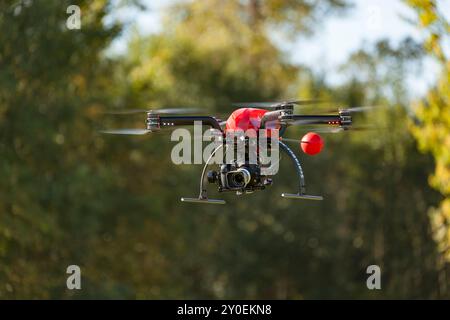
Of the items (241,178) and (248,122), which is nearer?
(241,178)

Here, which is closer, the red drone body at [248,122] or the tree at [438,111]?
the red drone body at [248,122]

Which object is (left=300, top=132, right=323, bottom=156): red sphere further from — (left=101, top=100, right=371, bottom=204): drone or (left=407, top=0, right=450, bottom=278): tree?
(left=407, top=0, right=450, bottom=278): tree

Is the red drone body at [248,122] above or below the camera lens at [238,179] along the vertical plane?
above

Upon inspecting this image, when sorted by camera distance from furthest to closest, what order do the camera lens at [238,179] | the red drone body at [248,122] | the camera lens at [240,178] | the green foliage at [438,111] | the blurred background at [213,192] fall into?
the blurred background at [213,192] → the green foliage at [438,111] → the red drone body at [248,122] → the camera lens at [238,179] → the camera lens at [240,178]

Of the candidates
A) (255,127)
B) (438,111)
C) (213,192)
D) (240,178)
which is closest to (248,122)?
(255,127)

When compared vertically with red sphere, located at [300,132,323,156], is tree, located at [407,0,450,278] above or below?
above

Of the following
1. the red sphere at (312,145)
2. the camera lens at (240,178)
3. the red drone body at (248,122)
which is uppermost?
the red drone body at (248,122)

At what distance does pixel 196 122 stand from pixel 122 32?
28592 mm

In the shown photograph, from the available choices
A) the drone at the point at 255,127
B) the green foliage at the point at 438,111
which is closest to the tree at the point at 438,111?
the green foliage at the point at 438,111

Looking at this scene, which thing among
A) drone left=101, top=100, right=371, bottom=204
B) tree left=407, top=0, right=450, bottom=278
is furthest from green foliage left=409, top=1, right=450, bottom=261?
drone left=101, top=100, right=371, bottom=204

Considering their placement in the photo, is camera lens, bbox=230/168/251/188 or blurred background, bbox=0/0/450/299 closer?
camera lens, bbox=230/168/251/188

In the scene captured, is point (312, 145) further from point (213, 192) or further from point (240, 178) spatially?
point (213, 192)

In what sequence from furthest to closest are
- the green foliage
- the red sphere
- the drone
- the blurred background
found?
the blurred background → the green foliage → the drone → the red sphere

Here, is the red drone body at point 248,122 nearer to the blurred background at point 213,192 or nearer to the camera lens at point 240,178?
the camera lens at point 240,178
